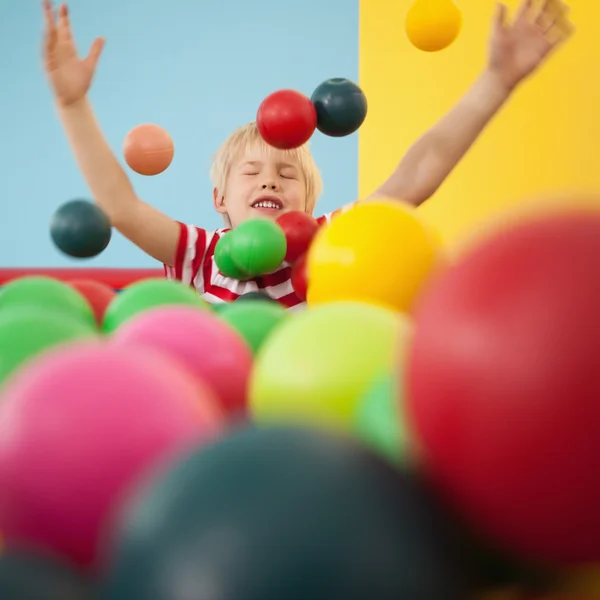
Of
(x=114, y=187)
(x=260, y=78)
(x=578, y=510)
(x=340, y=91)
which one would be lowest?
(x=578, y=510)

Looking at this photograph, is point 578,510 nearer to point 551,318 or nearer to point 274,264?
point 551,318

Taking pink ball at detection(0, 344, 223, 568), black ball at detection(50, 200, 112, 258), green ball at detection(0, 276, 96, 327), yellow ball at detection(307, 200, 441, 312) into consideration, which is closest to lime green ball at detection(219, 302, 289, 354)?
yellow ball at detection(307, 200, 441, 312)

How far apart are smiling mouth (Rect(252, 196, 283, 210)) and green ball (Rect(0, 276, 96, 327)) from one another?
74 cm

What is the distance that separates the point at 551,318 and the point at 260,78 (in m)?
2.45

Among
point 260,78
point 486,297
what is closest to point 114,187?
point 486,297

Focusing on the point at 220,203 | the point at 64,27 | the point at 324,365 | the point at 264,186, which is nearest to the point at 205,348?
the point at 324,365

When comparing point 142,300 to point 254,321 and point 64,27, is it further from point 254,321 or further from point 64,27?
point 64,27

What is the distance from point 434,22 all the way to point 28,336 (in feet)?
3.16

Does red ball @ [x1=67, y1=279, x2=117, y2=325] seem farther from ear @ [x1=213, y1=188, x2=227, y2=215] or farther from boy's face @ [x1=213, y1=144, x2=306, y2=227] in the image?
ear @ [x1=213, y1=188, x2=227, y2=215]

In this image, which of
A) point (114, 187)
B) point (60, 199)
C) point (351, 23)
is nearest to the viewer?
point (114, 187)

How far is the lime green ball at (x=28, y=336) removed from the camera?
16.3 inches

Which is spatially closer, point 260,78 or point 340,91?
point 340,91

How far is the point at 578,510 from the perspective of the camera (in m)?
0.21

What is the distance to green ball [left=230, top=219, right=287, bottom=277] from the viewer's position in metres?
0.89
